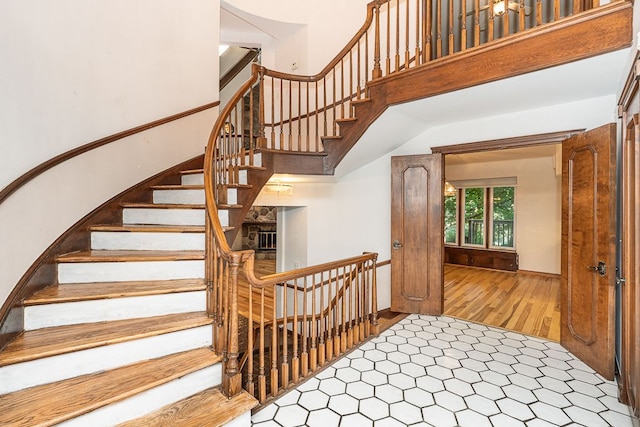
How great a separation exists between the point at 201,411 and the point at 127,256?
124 centimetres

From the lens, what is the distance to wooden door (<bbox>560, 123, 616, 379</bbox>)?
7.92 ft

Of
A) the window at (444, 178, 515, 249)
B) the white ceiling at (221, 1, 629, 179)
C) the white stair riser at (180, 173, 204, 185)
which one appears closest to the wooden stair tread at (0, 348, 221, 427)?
the white stair riser at (180, 173, 204, 185)

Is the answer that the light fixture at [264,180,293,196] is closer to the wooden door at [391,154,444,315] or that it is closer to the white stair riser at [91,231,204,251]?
the wooden door at [391,154,444,315]

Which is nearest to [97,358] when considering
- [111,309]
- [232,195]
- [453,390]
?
[111,309]

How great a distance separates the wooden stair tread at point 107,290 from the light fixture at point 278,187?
2464mm

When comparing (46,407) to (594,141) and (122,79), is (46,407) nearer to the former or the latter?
(122,79)

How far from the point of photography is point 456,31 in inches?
167

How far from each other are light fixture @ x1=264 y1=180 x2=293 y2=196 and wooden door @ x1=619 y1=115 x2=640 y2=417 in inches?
146

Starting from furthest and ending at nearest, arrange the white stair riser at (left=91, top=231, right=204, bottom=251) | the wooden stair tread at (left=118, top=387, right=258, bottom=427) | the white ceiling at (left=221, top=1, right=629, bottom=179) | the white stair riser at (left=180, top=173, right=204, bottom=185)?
the white stair riser at (left=180, top=173, right=204, bottom=185) → the white stair riser at (left=91, top=231, right=204, bottom=251) → the white ceiling at (left=221, top=1, right=629, bottom=179) → the wooden stair tread at (left=118, top=387, right=258, bottom=427)

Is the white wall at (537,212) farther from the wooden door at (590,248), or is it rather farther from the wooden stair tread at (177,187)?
the wooden stair tread at (177,187)

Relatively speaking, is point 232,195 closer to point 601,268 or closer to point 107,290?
point 107,290

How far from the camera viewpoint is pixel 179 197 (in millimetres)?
3117

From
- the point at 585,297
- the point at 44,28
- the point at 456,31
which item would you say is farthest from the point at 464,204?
the point at 44,28

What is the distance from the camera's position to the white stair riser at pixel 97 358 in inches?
59.5
